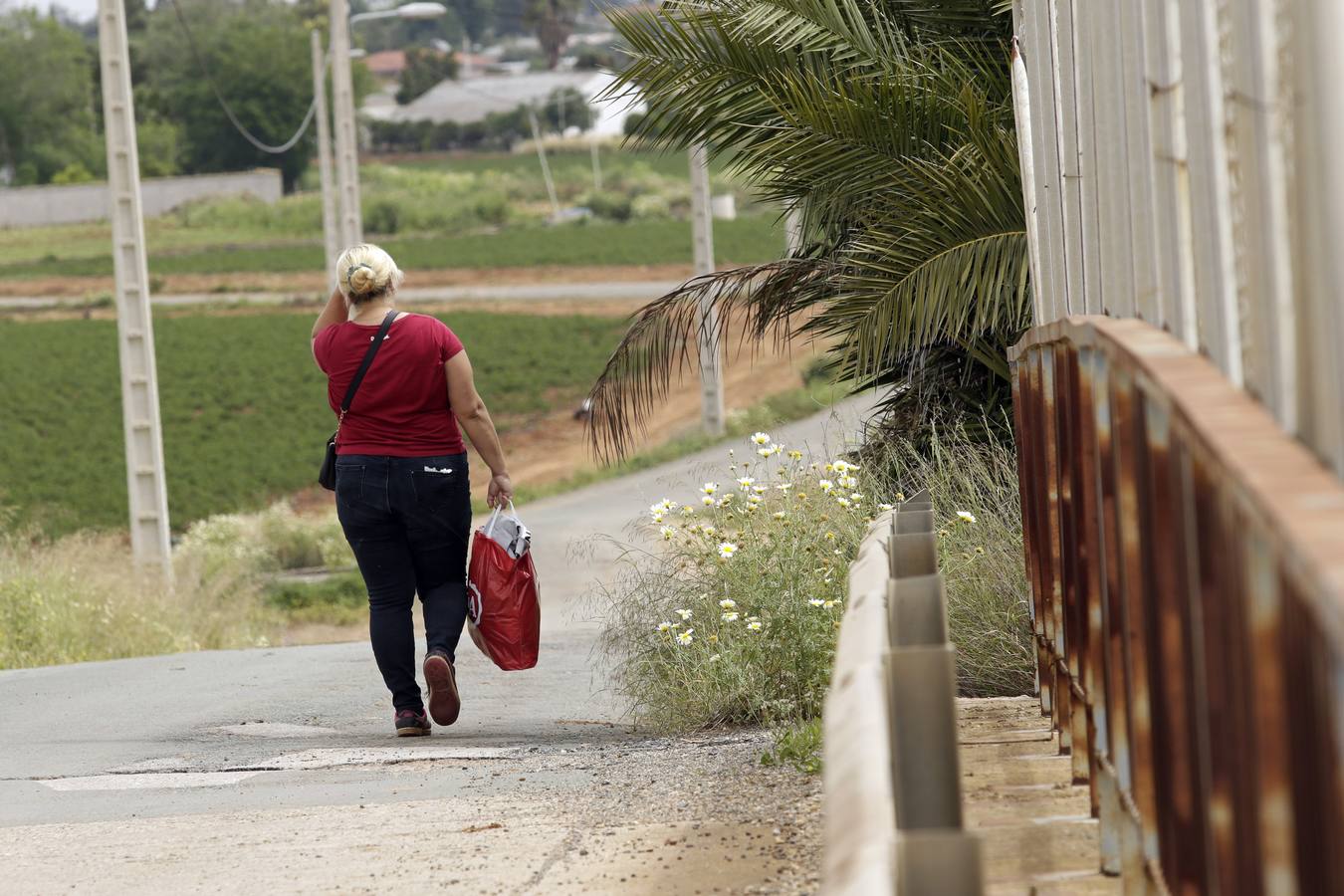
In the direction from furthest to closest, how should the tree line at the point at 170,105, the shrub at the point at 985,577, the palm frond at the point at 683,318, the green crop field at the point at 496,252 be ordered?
the tree line at the point at 170,105
the green crop field at the point at 496,252
the palm frond at the point at 683,318
the shrub at the point at 985,577

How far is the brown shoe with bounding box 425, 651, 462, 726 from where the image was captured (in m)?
6.63

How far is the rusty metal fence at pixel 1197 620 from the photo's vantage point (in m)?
1.66

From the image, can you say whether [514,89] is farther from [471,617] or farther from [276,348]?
[471,617]

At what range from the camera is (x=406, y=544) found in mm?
6828

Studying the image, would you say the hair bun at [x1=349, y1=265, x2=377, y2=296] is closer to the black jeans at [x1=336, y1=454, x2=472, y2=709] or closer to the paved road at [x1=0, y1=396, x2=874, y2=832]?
the black jeans at [x1=336, y1=454, x2=472, y2=709]

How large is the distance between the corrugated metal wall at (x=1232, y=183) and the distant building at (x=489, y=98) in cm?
12213

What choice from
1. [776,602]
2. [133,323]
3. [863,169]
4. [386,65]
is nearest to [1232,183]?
[776,602]

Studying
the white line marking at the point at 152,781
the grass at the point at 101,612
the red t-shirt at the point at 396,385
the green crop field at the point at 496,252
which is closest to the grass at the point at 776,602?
the red t-shirt at the point at 396,385

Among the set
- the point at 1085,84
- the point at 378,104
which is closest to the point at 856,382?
the point at 1085,84

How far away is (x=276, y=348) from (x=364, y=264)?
1498 inches

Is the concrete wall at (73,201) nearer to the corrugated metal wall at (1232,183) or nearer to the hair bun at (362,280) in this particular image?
the hair bun at (362,280)

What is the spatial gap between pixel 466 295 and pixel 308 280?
280 inches

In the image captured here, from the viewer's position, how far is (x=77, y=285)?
201ft

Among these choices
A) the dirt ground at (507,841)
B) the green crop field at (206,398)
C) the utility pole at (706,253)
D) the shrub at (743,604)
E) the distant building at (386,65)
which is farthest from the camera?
the distant building at (386,65)
